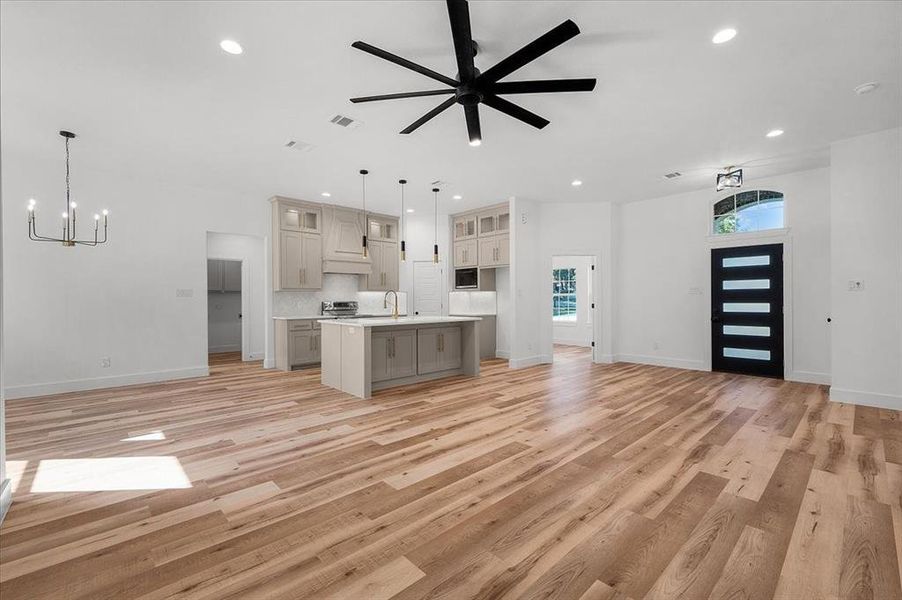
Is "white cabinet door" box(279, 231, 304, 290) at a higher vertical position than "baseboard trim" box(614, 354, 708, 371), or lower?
higher

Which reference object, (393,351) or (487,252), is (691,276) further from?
(393,351)

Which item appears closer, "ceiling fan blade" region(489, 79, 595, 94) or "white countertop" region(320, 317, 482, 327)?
"ceiling fan blade" region(489, 79, 595, 94)

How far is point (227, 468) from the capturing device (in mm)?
2926

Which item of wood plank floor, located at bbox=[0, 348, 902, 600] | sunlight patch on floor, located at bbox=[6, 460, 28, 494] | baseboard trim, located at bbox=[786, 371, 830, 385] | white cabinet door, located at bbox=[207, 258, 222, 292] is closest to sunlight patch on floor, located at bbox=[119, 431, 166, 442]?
wood plank floor, located at bbox=[0, 348, 902, 600]

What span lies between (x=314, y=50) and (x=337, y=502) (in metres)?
3.22

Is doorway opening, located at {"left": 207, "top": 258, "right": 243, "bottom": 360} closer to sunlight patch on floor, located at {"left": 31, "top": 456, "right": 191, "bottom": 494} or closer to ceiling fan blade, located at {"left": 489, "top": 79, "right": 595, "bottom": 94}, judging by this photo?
sunlight patch on floor, located at {"left": 31, "top": 456, "right": 191, "bottom": 494}

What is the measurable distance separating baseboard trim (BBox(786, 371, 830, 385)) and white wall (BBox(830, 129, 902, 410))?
1.13m

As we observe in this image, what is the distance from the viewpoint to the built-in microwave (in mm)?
8352

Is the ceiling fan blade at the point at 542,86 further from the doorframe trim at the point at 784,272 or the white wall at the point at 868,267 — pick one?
the doorframe trim at the point at 784,272

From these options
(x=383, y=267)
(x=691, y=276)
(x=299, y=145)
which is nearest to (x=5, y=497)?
(x=299, y=145)

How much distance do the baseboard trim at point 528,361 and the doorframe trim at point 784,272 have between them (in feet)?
8.98

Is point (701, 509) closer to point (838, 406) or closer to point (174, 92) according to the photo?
point (838, 406)

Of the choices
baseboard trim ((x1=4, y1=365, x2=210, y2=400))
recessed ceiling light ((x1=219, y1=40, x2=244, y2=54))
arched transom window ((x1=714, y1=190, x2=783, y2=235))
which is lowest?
baseboard trim ((x1=4, y1=365, x2=210, y2=400))

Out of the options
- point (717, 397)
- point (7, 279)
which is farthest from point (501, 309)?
point (7, 279)
